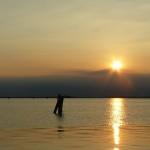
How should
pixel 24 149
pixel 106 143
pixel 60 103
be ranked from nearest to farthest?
pixel 24 149
pixel 106 143
pixel 60 103

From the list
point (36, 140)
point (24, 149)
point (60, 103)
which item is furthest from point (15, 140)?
point (60, 103)

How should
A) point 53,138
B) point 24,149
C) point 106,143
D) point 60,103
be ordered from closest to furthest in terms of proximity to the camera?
point 24,149
point 106,143
point 53,138
point 60,103

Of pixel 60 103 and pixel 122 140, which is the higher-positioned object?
pixel 60 103

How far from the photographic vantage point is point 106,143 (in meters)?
20.6

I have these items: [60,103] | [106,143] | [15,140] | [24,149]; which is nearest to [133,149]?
[106,143]

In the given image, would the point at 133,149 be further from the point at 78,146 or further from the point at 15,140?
the point at 15,140

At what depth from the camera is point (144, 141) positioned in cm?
2147

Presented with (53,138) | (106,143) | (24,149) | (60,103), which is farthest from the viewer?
(60,103)

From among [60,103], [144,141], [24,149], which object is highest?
[60,103]

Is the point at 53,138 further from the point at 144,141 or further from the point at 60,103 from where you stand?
the point at 60,103

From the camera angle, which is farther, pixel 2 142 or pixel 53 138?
pixel 53 138

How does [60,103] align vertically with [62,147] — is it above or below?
above

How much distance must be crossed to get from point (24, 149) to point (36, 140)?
3.26m

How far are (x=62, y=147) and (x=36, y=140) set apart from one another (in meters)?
2.87
